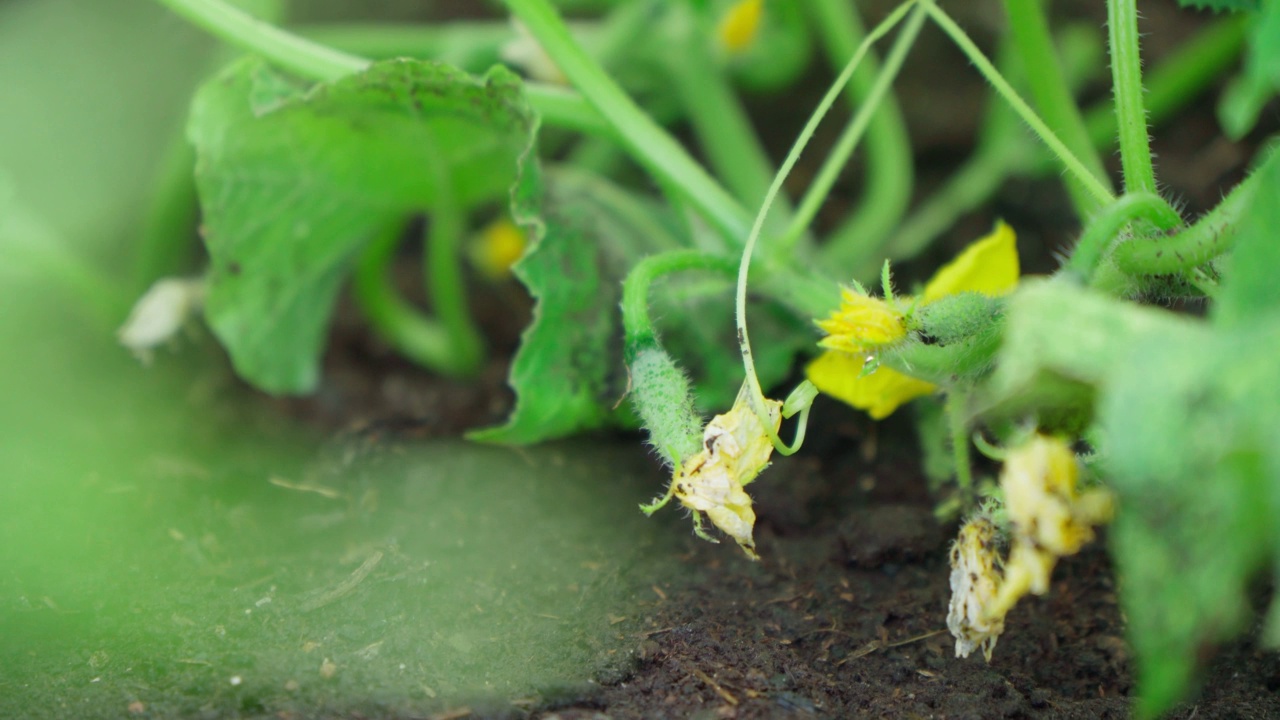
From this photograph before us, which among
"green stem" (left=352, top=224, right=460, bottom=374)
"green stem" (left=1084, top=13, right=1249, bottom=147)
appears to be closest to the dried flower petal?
"green stem" (left=352, top=224, right=460, bottom=374)

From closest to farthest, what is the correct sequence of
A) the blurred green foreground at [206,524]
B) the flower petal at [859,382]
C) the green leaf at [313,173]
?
the blurred green foreground at [206,524]
the flower petal at [859,382]
the green leaf at [313,173]

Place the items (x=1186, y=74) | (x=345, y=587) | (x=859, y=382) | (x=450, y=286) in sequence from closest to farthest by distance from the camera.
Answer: (x=345, y=587) < (x=859, y=382) < (x=450, y=286) < (x=1186, y=74)

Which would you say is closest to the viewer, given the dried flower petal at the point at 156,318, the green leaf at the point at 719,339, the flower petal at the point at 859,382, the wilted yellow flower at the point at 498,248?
the flower petal at the point at 859,382

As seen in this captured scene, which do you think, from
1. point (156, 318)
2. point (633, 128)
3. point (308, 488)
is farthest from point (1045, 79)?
point (156, 318)

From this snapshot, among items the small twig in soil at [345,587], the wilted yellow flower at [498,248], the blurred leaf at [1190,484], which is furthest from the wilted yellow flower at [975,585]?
the wilted yellow flower at [498,248]

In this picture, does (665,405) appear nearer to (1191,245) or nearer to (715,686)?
(715,686)

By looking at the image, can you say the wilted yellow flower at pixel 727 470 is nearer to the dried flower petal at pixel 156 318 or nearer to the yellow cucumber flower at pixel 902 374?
the yellow cucumber flower at pixel 902 374
